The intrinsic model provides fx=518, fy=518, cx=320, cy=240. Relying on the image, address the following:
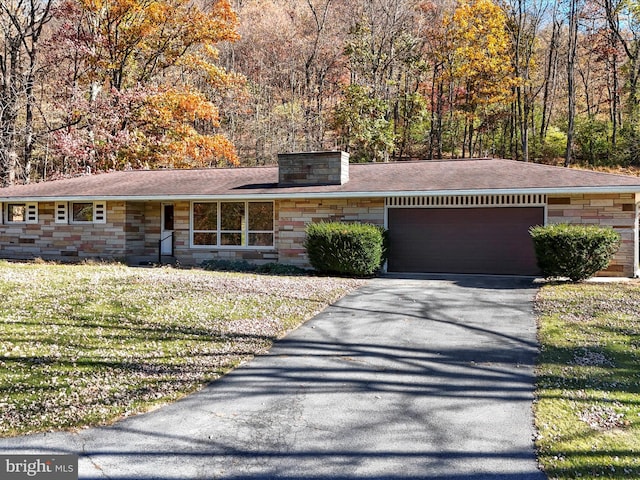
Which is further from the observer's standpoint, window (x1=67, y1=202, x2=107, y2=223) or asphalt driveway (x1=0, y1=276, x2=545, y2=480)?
window (x1=67, y1=202, x2=107, y2=223)

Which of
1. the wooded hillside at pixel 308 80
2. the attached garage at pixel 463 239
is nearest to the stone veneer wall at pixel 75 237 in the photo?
the wooded hillside at pixel 308 80

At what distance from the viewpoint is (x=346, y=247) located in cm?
1345

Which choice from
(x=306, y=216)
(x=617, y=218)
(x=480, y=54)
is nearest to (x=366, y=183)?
(x=306, y=216)

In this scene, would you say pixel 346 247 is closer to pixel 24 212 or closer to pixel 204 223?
pixel 204 223

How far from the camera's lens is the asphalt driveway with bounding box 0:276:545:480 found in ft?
12.4

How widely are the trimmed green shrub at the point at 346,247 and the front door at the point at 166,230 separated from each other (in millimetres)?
5977

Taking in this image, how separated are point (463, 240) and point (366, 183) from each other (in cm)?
330

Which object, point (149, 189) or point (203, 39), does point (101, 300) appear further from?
point (203, 39)

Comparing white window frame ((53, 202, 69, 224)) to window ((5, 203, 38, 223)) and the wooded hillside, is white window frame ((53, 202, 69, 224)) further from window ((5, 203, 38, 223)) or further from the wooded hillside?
the wooded hillside

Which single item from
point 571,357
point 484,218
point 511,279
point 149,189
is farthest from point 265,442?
Answer: point 149,189

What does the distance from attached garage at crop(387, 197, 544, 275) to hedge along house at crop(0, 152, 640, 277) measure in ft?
0.09

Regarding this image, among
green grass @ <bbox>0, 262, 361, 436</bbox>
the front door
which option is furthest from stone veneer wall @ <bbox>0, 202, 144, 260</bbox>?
green grass @ <bbox>0, 262, 361, 436</bbox>

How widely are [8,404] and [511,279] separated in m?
11.5

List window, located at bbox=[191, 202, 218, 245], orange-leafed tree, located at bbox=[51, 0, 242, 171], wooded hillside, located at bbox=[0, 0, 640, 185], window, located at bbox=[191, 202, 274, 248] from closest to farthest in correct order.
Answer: window, located at bbox=[191, 202, 274, 248] → window, located at bbox=[191, 202, 218, 245] → orange-leafed tree, located at bbox=[51, 0, 242, 171] → wooded hillside, located at bbox=[0, 0, 640, 185]
